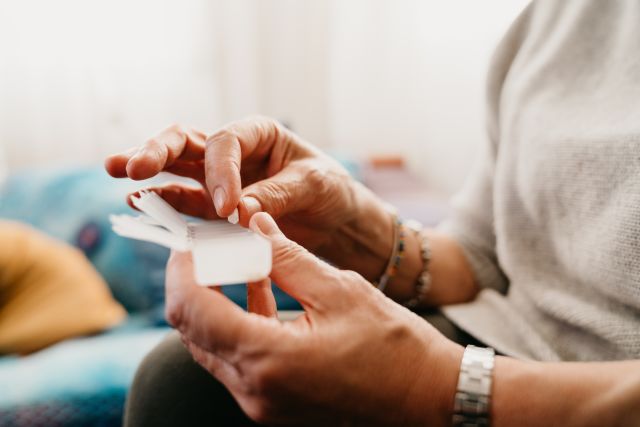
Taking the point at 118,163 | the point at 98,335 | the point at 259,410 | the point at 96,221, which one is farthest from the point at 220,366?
the point at 96,221

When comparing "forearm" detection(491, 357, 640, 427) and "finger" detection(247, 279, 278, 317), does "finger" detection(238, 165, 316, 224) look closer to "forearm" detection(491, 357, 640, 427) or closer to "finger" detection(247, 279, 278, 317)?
"finger" detection(247, 279, 278, 317)

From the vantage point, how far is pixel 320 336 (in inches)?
13.1

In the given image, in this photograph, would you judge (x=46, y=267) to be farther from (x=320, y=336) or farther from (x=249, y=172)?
(x=320, y=336)

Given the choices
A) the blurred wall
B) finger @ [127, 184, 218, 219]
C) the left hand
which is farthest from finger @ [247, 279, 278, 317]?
the blurred wall

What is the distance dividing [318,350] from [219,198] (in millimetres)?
177

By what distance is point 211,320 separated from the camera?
319mm

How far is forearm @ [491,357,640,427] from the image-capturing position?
0.34m

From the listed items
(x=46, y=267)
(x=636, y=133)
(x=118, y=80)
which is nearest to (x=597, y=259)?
(x=636, y=133)

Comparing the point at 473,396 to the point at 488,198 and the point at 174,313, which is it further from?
the point at 488,198

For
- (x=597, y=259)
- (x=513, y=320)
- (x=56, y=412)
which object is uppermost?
(x=597, y=259)

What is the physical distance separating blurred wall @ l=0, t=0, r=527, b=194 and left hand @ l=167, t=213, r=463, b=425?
1.18 meters

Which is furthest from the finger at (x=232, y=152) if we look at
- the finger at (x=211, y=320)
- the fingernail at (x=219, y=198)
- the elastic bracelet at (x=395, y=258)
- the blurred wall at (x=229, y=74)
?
the blurred wall at (x=229, y=74)

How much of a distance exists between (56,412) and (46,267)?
37 centimetres

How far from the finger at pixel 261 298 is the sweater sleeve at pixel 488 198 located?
1.30 feet
